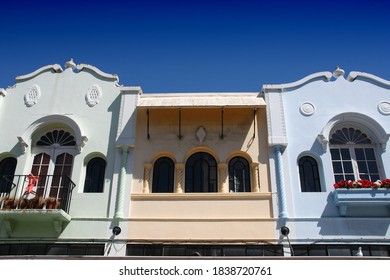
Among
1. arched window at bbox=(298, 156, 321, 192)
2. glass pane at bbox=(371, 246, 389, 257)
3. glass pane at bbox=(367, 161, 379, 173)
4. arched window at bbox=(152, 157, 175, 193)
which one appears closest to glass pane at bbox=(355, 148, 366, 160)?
glass pane at bbox=(367, 161, 379, 173)

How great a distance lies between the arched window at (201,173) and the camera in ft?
42.1

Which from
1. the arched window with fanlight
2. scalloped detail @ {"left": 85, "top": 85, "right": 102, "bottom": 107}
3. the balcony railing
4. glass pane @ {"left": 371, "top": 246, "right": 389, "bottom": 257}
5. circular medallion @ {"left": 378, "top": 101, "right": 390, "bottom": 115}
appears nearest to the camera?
glass pane @ {"left": 371, "top": 246, "right": 389, "bottom": 257}

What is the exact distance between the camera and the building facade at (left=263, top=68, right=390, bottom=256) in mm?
11695

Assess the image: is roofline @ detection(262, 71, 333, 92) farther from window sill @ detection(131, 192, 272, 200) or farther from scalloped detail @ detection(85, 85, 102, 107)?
scalloped detail @ detection(85, 85, 102, 107)

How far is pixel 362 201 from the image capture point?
11.8 metres

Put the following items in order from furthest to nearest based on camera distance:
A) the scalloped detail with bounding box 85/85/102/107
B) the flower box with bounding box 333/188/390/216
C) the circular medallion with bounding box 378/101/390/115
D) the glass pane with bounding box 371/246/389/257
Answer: the scalloped detail with bounding box 85/85/102/107
the circular medallion with bounding box 378/101/390/115
the flower box with bounding box 333/188/390/216
the glass pane with bounding box 371/246/389/257

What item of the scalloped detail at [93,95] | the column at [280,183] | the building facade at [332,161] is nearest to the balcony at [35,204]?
the scalloped detail at [93,95]

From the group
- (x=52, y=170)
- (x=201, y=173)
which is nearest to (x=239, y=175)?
(x=201, y=173)

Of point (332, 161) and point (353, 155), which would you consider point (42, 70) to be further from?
point (353, 155)

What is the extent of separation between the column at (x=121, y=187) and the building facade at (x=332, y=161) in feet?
15.0

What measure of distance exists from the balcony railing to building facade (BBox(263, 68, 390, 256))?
634cm

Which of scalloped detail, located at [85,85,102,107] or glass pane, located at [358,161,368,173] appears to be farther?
scalloped detail, located at [85,85,102,107]
